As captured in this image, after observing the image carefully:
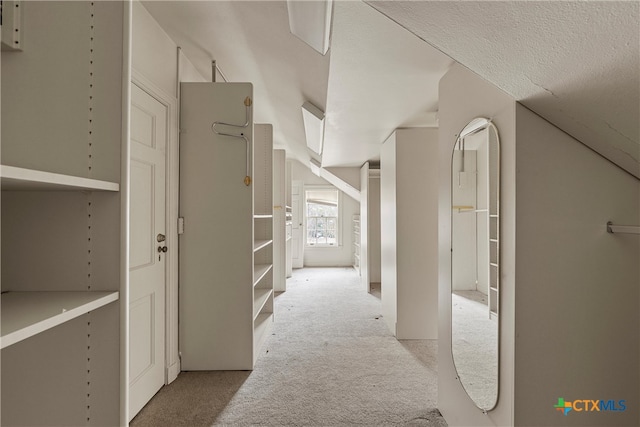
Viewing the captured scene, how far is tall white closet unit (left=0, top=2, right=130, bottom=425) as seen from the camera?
0.76 m

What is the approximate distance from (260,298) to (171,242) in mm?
1120

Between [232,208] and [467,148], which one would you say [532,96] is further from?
[232,208]

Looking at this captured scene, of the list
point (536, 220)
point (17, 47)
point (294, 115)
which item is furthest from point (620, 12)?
point (294, 115)

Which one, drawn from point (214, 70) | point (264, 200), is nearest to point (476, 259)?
point (214, 70)

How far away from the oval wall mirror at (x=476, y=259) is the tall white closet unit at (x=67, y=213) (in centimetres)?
137

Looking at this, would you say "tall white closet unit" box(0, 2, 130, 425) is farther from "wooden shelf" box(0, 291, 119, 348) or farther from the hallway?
the hallway

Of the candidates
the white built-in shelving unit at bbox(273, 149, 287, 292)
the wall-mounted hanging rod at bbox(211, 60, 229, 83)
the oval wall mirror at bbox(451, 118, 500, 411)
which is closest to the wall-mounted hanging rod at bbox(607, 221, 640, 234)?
the oval wall mirror at bbox(451, 118, 500, 411)

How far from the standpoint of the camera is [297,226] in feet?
22.0

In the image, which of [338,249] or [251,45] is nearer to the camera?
[251,45]

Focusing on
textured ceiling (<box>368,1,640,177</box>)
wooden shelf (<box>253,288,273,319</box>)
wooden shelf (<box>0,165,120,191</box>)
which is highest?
textured ceiling (<box>368,1,640,177</box>)

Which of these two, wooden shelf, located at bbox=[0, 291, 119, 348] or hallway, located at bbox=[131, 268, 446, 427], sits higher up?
wooden shelf, located at bbox=[0, 291, 119, 348]

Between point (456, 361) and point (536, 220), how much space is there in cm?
89

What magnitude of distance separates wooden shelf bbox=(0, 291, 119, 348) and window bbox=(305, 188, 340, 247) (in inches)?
241

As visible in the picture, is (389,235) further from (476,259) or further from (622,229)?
(622,229)
